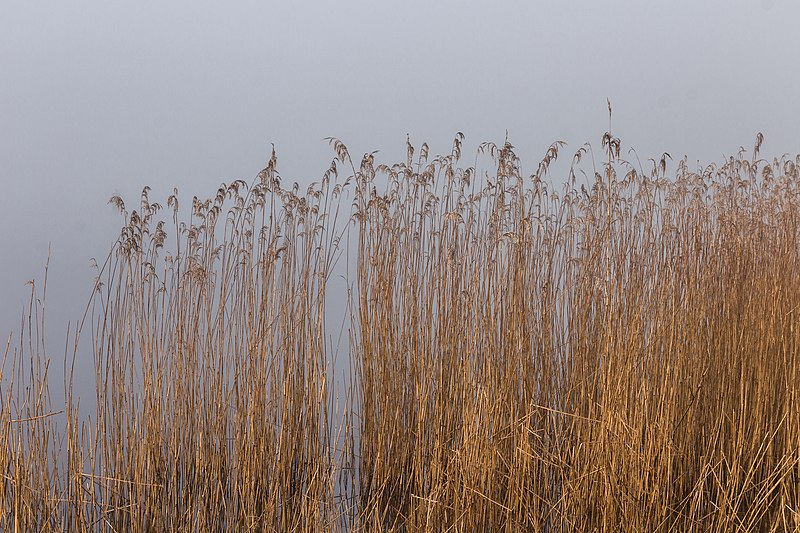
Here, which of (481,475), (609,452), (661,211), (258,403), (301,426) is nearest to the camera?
(609,452)

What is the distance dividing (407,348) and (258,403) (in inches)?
25.3

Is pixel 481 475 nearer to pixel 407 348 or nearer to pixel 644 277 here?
pixel 407 348

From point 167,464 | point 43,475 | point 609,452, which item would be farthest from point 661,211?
point 43,475

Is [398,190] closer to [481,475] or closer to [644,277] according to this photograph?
[644,277]

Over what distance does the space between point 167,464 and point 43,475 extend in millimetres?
566

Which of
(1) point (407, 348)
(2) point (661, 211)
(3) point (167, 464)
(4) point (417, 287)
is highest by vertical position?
(2) point (661, 211)

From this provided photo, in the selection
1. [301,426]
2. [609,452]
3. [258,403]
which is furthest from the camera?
[301,426]

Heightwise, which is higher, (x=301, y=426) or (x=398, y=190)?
(x=398, y=190)

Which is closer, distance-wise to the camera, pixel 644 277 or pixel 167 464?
pixel 167 464

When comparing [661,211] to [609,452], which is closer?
[609,452]

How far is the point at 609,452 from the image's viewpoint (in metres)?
2.19

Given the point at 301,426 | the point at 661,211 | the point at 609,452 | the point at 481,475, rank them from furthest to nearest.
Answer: the point at 661,211, the point at 301,426, the point at 481,475, the point at 609,452

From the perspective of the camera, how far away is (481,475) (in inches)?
93.4

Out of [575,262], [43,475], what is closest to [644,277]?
[575,262]
